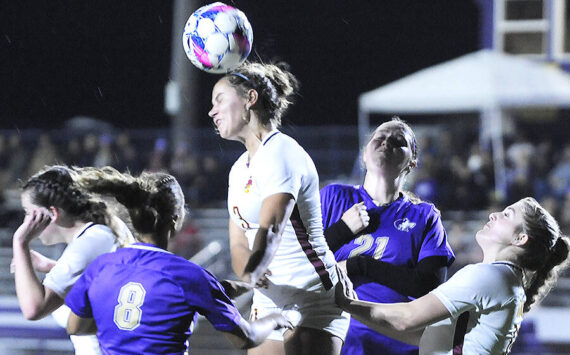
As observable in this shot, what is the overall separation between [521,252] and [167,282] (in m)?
1.53

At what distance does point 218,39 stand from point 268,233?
4.59 ft

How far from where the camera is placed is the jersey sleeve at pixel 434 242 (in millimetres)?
4184

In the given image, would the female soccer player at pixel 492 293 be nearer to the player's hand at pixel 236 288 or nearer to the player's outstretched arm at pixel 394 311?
the player's outstretched arm at pixel 394 311

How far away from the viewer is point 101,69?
3750cm

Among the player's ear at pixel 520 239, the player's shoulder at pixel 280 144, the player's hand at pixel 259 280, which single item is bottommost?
the player's hand at pixel 259 280

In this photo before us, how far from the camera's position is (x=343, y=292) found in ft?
12.1

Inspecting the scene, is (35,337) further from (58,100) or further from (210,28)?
(58,100)

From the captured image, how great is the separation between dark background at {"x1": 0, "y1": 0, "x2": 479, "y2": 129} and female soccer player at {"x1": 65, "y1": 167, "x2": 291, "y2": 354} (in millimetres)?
26036

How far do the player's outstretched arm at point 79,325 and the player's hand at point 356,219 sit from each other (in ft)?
4.33

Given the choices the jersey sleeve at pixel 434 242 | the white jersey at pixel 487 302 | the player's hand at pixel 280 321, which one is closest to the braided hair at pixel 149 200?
the player's hand at pixel 280 321

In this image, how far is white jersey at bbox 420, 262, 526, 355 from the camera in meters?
3.52

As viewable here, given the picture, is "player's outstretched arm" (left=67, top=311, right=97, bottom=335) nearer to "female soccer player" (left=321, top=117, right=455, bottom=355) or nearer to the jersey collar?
the jersey collar

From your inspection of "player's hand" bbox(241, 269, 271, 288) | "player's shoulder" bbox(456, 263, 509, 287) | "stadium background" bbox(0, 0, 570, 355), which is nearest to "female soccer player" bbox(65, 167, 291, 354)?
"player's hand" bbox(241, 269, 271, 288)

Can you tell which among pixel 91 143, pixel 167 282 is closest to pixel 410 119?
pixel 91 143
